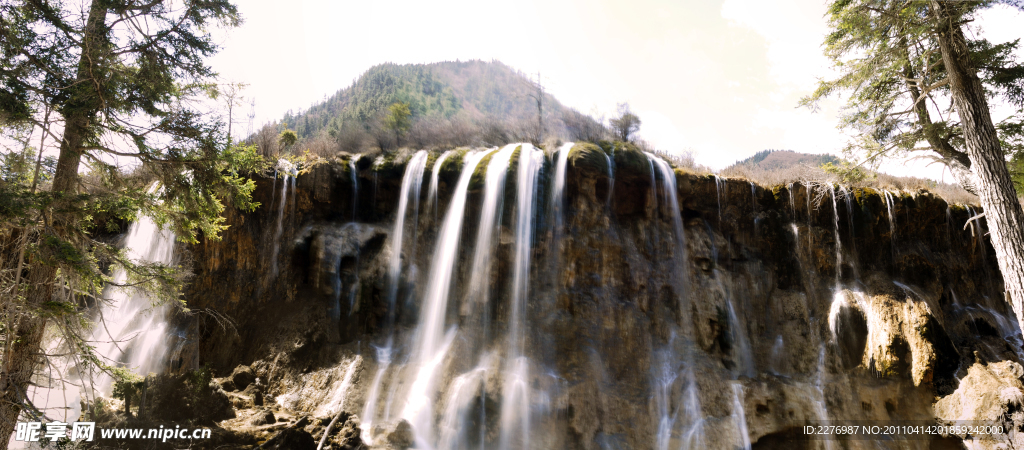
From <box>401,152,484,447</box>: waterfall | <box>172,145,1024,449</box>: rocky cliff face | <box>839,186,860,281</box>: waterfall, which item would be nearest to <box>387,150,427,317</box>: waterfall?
<box>172,145,1024,449</box>: rocky cliff face

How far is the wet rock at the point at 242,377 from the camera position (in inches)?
479

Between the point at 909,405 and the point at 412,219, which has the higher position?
the point at 412,219

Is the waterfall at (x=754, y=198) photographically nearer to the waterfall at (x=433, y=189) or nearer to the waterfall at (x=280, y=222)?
the waterfall at (x=433, y=189)

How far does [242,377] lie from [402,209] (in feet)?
21.7

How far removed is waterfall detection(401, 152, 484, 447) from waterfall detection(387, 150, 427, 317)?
1.06 metres

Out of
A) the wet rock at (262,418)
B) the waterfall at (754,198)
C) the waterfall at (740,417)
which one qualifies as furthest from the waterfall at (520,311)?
the waterfall at (754,198)

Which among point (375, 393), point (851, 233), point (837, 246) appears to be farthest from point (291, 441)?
point (851, 233)

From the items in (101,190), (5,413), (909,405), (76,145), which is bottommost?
(909,405)

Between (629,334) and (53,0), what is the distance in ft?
45.0

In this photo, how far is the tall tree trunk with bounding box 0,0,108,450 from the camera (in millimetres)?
5777

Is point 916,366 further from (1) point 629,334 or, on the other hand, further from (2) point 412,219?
(2) point 412,219

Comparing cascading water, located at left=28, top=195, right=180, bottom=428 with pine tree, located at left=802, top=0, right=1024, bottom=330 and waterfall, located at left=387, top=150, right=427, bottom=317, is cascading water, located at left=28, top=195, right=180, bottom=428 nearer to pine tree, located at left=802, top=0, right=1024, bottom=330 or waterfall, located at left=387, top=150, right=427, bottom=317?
waterfall, located at left=387, top=150, right=427, bottom=317

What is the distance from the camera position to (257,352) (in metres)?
13.0

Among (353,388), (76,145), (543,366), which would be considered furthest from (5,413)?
(543,366)
